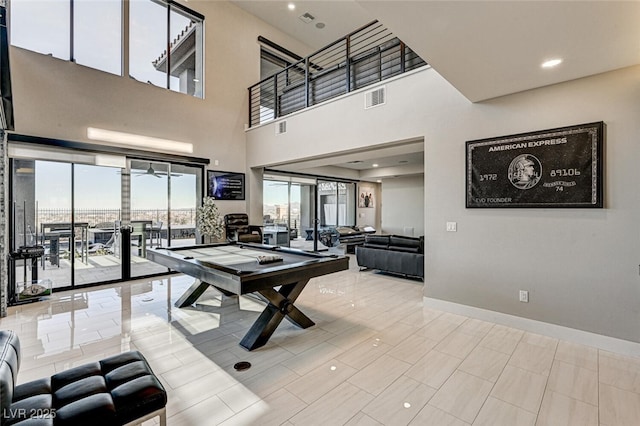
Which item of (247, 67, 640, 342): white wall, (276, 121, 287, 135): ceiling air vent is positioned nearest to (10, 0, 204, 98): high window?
(276, 121, 287, 135): ceiling air vent

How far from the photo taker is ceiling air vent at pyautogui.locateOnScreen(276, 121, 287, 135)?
671cm

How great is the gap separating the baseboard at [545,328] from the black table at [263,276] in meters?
1.81

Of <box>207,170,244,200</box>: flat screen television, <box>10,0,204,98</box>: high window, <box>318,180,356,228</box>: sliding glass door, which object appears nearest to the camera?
<box>10,0,204,98</box>: high window

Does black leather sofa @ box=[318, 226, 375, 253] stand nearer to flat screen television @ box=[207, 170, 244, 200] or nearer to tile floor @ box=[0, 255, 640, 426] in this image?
flat screen television @ box=[207, 170, 244, 200]

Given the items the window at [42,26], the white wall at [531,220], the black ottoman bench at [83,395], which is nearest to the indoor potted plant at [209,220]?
the window at [42,26]

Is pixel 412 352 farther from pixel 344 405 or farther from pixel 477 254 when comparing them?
pixel 477 254

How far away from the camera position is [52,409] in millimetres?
1442

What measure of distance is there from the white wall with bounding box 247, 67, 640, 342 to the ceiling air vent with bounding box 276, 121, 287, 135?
214cm

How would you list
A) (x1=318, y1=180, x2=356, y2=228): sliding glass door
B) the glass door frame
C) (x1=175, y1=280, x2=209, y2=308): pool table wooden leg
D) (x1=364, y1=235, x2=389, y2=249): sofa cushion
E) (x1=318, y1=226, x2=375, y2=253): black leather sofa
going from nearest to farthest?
(x1=175, y1=280, x2=209, y2=308): pool table wooden leg → the glass door frame → (x1=364, y1=235, x2=389, y2=249): sofa cushion → (x1=318, y1=226, x2=375, y2=253): black leather sofa → (x1=318, y1=180, x2=356, y2=228): sliding glass door

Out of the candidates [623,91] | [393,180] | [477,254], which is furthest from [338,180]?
[623,91]

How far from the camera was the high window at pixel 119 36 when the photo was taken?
17.2 feet

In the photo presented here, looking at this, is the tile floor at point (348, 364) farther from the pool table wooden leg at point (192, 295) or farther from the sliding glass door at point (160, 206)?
the sliding glass door at point (160, 206)

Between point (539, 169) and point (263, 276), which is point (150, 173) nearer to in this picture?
point (263, 276)

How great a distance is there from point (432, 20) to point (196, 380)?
3.43 meters
